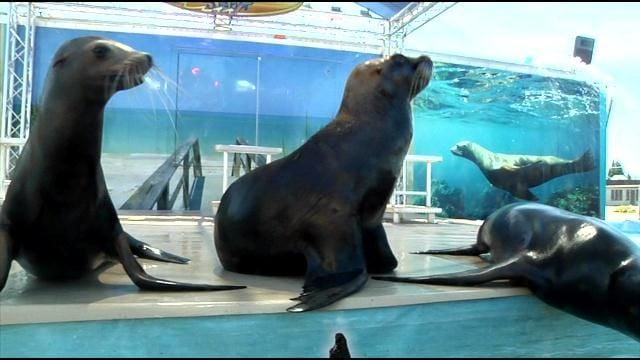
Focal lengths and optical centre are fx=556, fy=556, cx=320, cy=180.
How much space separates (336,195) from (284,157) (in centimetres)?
37

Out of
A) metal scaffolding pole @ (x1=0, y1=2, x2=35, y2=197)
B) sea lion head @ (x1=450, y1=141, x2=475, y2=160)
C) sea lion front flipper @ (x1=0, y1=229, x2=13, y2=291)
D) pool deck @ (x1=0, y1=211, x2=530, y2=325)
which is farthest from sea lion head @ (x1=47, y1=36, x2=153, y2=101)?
sea lion head @ (x1=450, y1=141, x2=475, y2=160)

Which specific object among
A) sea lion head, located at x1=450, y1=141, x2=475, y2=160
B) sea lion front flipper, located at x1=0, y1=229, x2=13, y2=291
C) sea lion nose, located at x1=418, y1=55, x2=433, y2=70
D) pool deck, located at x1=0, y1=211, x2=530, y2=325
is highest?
sea lion nose, located at x1=418, y1=55, x2=433, y2=70

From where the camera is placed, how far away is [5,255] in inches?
62.0

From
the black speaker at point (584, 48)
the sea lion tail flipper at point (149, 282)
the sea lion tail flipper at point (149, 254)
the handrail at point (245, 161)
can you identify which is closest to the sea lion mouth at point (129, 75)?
the sea lion tail flipper at point (149, 282)

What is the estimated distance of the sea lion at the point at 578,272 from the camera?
177 centimetres

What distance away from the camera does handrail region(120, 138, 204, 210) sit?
7250mm

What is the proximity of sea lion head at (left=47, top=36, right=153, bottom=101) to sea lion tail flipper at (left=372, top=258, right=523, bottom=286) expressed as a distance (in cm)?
106

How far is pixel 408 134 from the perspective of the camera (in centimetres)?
203

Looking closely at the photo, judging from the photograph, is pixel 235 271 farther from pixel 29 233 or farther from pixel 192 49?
pixel 192 49

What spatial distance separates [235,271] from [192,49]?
6.45 meters

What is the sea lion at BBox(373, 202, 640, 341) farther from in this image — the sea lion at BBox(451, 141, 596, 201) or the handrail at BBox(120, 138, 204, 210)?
the sea lion at BBox(451, 141, 596, 201)

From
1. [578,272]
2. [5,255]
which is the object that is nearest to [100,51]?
[5,255]

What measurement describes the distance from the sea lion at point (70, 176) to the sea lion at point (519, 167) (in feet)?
30.8

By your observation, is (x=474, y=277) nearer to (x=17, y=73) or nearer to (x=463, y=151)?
(x=17, y=73)
